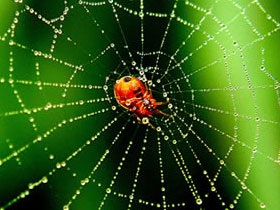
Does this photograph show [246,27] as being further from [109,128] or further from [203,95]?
[109,128]

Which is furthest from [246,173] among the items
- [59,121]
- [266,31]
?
[59,121]

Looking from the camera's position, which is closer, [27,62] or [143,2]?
[27,62]

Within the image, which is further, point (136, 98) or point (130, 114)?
point (130, 114)
